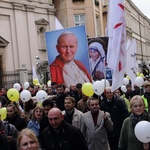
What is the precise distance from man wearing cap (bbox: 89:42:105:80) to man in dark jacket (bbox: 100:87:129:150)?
595cm

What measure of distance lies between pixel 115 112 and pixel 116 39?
1.77 m

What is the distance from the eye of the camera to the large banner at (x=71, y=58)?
34.0ft

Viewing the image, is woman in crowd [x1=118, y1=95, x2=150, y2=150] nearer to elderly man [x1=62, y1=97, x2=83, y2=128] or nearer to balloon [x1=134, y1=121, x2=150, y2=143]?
balloon [x1=134, y1=121, x2=150, y2=143]

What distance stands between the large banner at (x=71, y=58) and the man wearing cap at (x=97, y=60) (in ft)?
8.83

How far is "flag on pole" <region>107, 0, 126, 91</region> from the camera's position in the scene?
18.8 ft

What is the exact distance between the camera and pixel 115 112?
689 cm

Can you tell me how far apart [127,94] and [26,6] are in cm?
1940

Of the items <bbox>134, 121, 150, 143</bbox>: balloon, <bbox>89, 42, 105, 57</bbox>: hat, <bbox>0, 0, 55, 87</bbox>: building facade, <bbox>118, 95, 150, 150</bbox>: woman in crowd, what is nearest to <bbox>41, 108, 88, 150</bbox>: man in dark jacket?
<bbox>118, 95, 150, 150</bbox>: woman in crowd

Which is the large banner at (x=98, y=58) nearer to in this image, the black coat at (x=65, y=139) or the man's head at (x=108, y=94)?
the man's head at (x=108, y=94)

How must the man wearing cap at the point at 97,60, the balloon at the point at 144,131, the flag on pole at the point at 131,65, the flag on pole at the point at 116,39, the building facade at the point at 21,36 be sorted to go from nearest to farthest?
the balloon at the point at 144,131
the flag on pole at the point at 116,39
the flag on pole at the point at 131,65
the man wearing cap at the point at 97,60
the building facade at the point at 21,36

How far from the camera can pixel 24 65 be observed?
28281 mm

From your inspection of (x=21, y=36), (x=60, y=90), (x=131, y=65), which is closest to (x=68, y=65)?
(x=60, y=90)

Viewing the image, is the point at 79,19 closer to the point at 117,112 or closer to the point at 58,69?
the point at 58,69

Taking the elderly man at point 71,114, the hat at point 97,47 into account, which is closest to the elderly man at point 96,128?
the elderly man at point 71,114
